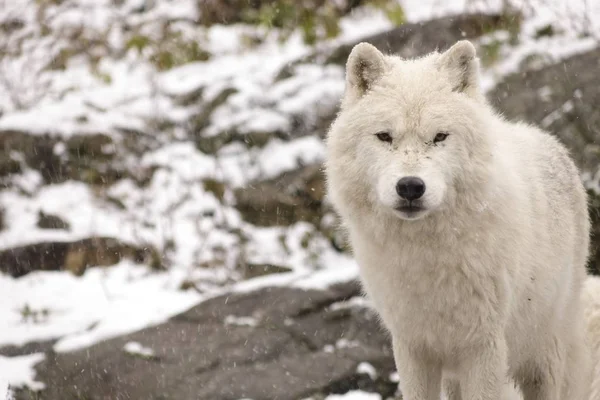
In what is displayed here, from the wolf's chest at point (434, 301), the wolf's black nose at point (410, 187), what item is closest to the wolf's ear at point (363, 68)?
the wolf's black nose at point (410, 187)

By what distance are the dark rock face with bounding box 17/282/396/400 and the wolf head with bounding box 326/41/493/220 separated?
2.04 metres

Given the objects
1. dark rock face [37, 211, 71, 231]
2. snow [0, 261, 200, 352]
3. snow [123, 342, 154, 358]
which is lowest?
snow [0, 261, 200, 352]

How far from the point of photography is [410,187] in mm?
3170

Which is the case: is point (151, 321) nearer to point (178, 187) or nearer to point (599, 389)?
point (178, 187)

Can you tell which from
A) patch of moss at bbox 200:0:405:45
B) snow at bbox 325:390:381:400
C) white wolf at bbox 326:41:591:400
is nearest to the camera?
white wolf at bbox 326:41:591:400

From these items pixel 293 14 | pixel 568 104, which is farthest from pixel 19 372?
pixel 293 14

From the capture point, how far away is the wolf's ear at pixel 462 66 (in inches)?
143

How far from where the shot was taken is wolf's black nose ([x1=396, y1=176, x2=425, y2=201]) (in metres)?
3.17

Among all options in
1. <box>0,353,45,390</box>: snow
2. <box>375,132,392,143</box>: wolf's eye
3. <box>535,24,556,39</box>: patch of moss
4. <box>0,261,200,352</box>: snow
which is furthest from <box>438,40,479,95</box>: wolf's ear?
<box>535,24,556,39</box>: patch of moss

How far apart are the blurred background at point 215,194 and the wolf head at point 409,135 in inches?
87.7

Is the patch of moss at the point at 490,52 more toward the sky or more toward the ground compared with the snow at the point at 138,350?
more toward the sky

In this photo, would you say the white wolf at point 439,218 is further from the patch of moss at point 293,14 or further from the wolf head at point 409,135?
the patch of moss at point 293,14

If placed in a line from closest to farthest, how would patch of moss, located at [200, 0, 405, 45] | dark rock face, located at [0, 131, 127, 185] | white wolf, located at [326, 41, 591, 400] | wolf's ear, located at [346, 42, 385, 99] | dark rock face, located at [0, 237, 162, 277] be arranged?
white wolf, located at [326, 41, 591, 400]
wolf's ear, located at [346, 42, 385, 99]
dark rock face, located at [0, 237, 162, 277]
dark rock face, located at [0, 131, 127, 185]
patch of moss, located at [200, 0, 405, 45]

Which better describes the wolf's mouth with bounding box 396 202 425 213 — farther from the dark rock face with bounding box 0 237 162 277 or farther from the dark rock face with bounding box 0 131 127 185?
the dark rock face with bounding box 0 131 127 185
